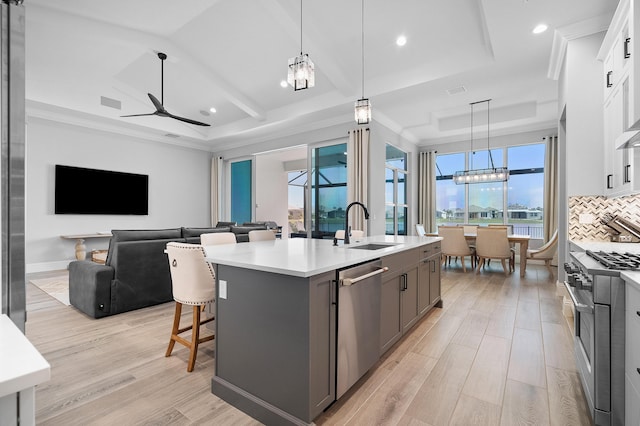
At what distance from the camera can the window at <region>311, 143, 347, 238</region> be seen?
632 centimetres

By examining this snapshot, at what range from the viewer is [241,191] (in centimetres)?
842

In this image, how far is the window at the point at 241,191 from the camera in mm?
8273

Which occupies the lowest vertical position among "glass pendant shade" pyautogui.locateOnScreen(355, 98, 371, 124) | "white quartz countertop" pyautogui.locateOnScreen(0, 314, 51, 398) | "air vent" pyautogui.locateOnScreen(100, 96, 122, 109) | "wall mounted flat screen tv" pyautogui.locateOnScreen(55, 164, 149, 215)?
"white quartz countertop" pyautogui.locateOnScreen(0, 314, 51, 398)

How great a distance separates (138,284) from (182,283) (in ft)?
5.51

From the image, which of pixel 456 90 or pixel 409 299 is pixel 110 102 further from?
pixel 409 299

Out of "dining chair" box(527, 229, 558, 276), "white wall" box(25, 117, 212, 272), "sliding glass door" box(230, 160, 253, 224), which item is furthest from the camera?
"sliding glass door" box(230, 160, 253, 224)

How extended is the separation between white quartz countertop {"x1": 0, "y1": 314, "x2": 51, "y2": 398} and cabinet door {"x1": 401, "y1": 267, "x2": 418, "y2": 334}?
2351mm

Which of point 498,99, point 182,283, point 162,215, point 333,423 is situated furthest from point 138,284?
point 498,99

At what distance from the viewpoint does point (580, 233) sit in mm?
3182

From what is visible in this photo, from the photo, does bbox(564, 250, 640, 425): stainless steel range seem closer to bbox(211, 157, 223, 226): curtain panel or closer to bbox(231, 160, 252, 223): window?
bbox(231, 160, 252, 223): window

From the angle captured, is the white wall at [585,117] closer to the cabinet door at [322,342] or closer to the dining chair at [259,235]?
the cabinet door at [322,342]

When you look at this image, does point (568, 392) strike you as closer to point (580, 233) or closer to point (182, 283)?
point (580, 233)

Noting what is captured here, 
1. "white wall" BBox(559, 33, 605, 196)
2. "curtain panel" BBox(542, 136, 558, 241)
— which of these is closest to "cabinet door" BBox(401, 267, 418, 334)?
"white wall" BBox(559, 33, 605, 196)

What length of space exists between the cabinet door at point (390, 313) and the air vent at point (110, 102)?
665cm
